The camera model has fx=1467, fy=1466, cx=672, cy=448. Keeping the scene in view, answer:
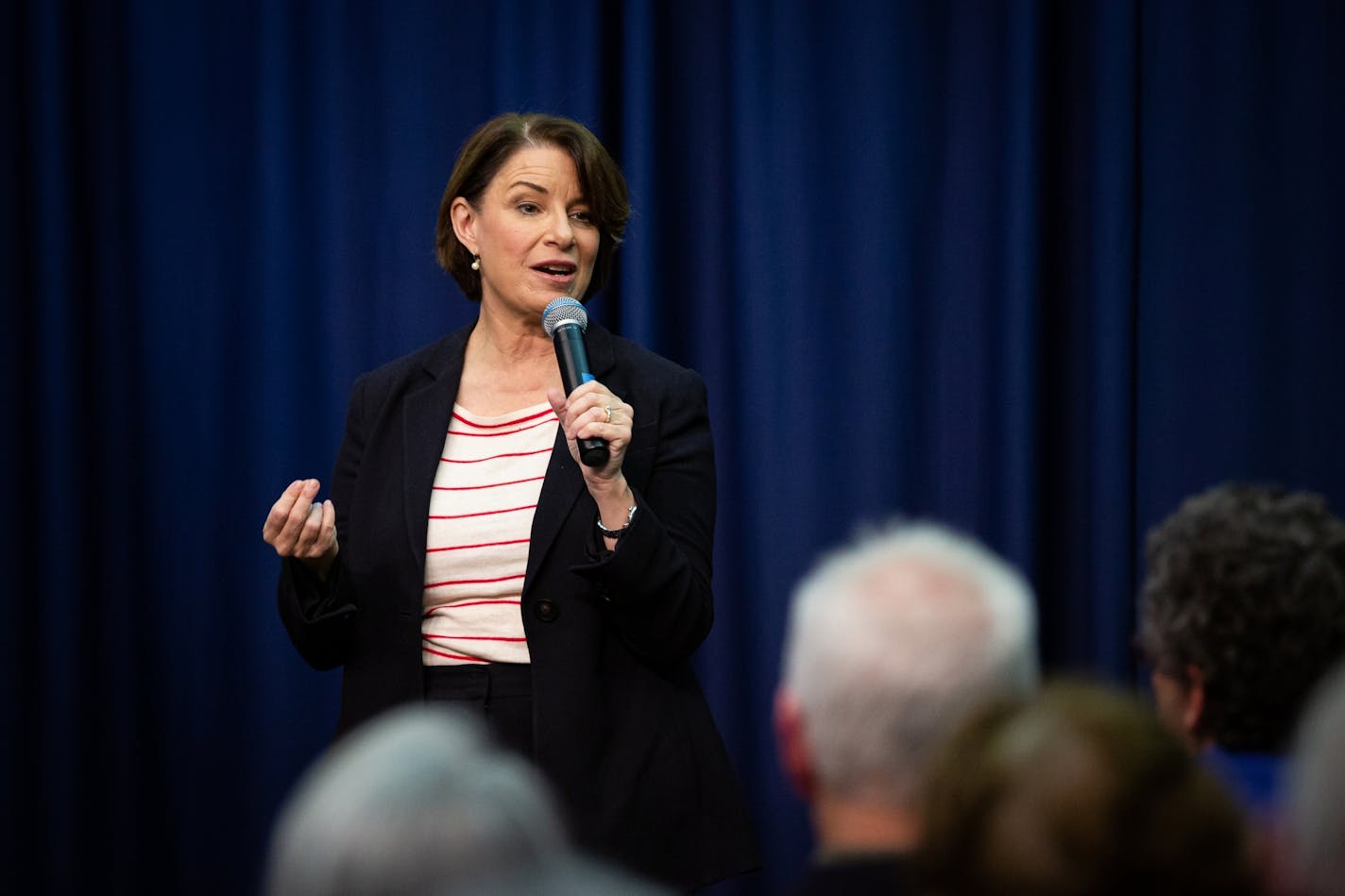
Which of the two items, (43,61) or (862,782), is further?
(43,61)

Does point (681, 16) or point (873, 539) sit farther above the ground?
point (681, 16)

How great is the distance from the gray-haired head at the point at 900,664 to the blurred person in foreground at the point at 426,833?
0.35 m

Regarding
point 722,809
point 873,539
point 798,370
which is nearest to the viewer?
point 873,539

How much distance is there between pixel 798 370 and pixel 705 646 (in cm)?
70

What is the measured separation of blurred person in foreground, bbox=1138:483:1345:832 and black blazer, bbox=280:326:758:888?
2.51 ft

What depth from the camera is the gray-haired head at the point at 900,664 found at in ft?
3.99

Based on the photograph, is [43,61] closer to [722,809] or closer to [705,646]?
[705,646]

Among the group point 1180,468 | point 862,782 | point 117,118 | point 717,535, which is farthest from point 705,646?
point 862,782

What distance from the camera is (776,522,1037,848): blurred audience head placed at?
122cm

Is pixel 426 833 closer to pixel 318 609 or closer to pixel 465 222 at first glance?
pixel 318 609

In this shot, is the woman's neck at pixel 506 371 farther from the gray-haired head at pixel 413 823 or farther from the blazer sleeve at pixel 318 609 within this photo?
the gray-haired head at pixel 413 823

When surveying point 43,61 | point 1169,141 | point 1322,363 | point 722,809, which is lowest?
point 722,809

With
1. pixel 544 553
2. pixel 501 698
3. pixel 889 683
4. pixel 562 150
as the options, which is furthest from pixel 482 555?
pixel 889 683

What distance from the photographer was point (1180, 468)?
3.28m
